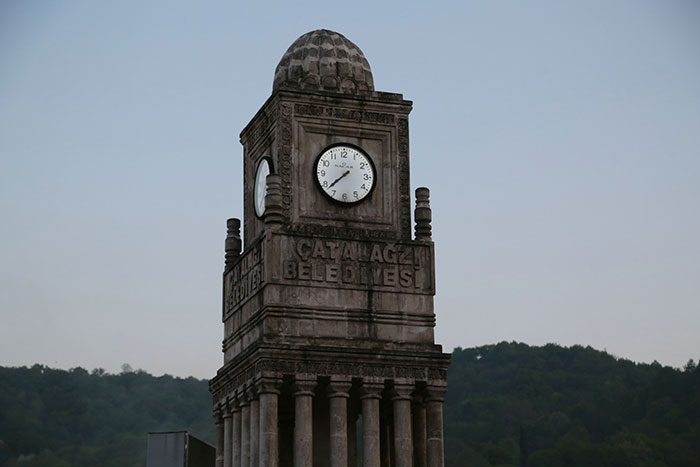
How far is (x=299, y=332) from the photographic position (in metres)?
40.0

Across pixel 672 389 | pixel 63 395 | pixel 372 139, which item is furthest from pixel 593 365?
pixel 372 139

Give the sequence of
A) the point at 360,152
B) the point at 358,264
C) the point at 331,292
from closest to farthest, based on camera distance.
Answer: the point at 331,292 < the point at 358,264 < the point at 360,152

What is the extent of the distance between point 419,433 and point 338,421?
109 inches

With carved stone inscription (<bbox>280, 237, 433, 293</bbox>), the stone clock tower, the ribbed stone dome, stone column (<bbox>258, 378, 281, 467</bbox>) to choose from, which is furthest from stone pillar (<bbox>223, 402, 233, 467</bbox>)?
the ribbed stone dome

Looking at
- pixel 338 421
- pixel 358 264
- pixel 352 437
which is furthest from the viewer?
pixel 352 437

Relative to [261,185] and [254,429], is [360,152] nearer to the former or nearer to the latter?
[261,185]

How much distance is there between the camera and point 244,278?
42.5 meters

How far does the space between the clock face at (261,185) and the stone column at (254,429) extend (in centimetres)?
555

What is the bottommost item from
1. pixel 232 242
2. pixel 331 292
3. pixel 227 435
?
pixel 227 435

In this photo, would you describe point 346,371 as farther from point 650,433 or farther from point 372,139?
point 650,433

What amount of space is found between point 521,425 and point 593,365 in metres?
20.9

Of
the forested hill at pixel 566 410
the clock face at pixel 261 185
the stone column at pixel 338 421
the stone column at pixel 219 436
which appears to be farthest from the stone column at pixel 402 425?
the forested hill at pixel 566 410

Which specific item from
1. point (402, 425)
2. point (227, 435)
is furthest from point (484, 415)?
point (402, 425)

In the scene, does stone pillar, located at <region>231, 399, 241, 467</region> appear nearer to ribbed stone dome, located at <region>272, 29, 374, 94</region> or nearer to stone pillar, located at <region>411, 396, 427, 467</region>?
stone pillar, located at <region>411, 396, 427, 467</region>
